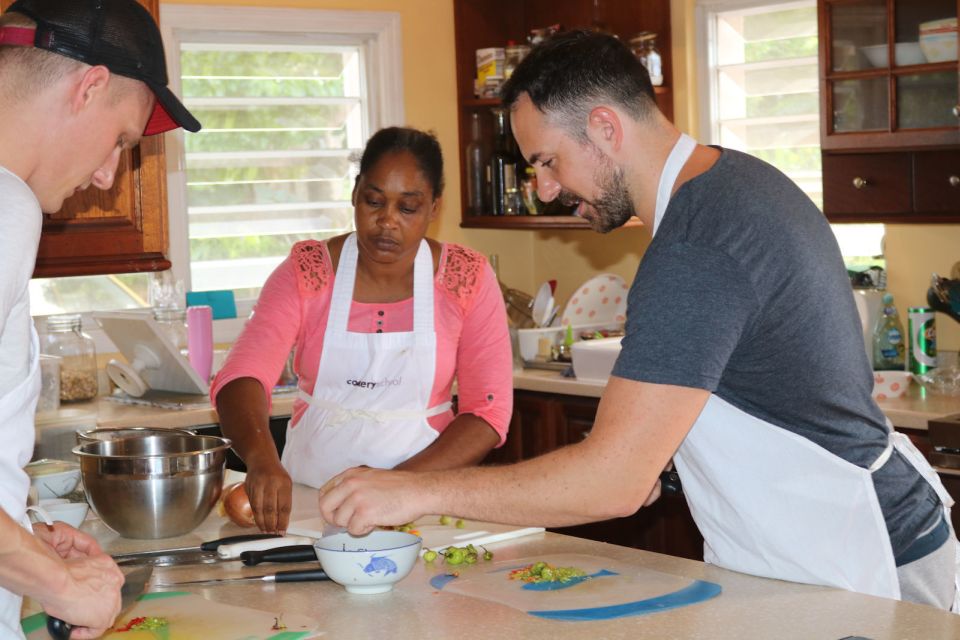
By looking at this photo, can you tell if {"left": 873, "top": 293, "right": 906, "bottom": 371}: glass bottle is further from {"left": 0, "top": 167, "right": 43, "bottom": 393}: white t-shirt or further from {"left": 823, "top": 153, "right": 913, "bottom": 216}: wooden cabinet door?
{"left": 0, "top": 167, "right": 43, "bottom": 393}: white t-shirt

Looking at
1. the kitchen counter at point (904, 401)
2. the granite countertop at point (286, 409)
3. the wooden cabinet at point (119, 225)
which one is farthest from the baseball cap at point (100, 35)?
the kitchen counter at point (904, 401)

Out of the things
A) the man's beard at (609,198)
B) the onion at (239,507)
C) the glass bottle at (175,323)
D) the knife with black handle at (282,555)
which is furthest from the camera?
the glass bottle at (175,323)

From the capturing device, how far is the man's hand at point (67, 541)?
1.69m

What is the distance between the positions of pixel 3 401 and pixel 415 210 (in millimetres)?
1501

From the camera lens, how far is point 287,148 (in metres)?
4.63

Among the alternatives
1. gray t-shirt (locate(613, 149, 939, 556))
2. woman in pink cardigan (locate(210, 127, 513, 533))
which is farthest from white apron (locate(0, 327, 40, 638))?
woman in pink cardigan (locate(210, 127, 513, 533))

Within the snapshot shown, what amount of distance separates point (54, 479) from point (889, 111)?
2.43 meters

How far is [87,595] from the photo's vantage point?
1377 millimetres

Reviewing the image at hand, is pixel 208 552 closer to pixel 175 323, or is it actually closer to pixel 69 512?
pixel 69 512

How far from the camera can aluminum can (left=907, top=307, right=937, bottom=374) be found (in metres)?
3.62

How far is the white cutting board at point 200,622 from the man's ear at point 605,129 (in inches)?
31.0

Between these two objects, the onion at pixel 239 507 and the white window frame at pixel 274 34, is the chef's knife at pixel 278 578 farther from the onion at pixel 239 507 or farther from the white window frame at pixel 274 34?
the white window frame at pixel 274 34

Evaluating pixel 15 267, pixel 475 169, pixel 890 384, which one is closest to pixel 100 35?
pixel 15 267

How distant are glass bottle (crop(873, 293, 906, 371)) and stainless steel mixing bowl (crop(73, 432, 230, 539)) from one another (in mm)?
2259
